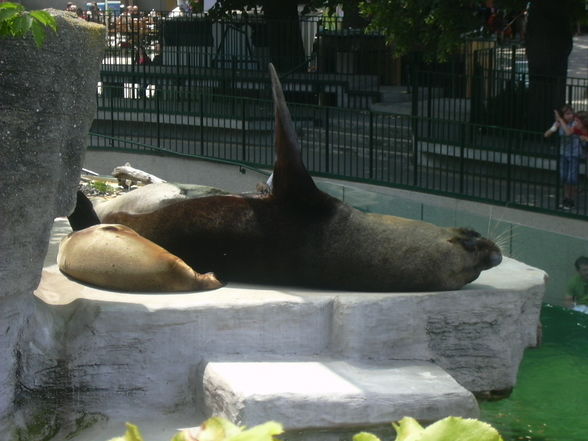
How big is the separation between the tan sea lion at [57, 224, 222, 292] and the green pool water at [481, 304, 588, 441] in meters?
2.34

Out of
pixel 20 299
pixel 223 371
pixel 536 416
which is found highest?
pixel 20 299

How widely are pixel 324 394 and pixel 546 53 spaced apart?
468 inches

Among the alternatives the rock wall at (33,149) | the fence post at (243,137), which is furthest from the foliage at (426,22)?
the rock wall at (33,149)

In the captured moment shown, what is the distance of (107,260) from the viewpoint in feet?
26.6

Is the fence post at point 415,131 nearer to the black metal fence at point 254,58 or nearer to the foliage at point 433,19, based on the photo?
the foliage at point 433,19

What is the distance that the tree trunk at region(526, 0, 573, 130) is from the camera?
56.3ft

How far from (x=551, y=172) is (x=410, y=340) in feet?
27.7

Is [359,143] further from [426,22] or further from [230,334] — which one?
[230,334]

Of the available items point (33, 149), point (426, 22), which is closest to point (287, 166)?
point (33, 149)

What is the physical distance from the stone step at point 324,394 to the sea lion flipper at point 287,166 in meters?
1.18

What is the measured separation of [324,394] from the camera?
7234 millimetres

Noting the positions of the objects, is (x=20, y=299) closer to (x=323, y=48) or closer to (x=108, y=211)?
(x=108, y=211)

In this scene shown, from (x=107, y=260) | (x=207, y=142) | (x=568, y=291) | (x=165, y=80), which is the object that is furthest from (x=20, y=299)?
(x=165, y=80)

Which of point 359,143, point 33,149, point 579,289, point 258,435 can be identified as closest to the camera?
point 258,435
